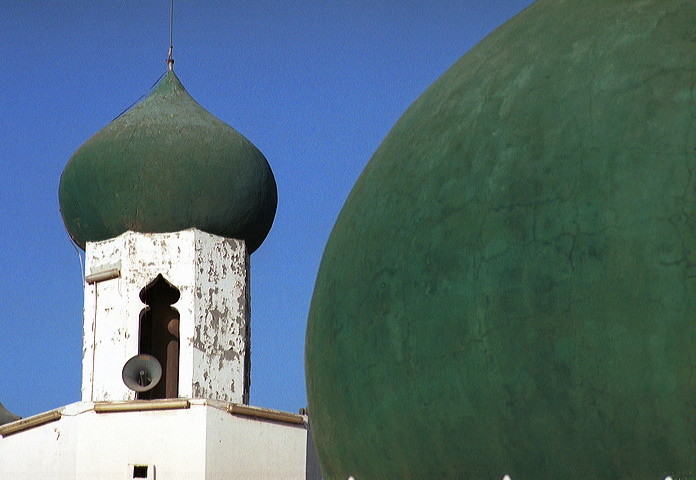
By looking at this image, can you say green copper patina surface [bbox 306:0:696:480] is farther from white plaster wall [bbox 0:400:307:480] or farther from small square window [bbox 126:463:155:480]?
small square window [bbox 126:463:155:480]

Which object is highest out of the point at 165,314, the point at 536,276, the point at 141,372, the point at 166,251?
the point at 166,251

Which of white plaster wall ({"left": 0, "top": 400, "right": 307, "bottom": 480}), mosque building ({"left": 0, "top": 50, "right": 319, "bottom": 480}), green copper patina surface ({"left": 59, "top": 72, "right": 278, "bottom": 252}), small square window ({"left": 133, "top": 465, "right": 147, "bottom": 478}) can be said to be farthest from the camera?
green copper patina surface ({"left": 59, "top": 72, "right": 278, "bottom": 252})

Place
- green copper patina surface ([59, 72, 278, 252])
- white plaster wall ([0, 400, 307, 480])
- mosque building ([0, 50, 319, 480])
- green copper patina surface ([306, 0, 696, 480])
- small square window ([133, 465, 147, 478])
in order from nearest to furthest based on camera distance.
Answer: green copper patina surface ([306, 0, 696, 480]) → white plaster wall ([0, 400, 307, 480]) → mosque building ([0, 50, 319, 480]) → small square window ([133, 465, 147, 478]) → green copper patina surface ([59, 72, 278, 252])

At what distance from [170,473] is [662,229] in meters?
8.04

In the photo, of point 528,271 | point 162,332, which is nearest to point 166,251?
point 162,332

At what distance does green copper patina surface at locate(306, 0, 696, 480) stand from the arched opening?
679 cm

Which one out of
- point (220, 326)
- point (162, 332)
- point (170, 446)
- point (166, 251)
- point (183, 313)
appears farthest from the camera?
point (162, 332)

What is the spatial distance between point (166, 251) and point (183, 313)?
2.02 ft

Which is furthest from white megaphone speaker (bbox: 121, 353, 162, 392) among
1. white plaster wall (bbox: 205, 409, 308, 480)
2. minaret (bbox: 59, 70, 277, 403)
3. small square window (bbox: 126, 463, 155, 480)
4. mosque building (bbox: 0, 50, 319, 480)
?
small square window (bbox: 126, 463, 155, 480)

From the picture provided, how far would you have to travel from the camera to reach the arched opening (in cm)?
1130

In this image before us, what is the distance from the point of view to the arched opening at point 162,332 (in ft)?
37.1

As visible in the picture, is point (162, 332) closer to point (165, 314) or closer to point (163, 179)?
point (165, 314)

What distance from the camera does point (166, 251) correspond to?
36.8 ft

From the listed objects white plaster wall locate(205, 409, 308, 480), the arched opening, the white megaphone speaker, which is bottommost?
white plaster wall locate(205, 409, 308, 480)
